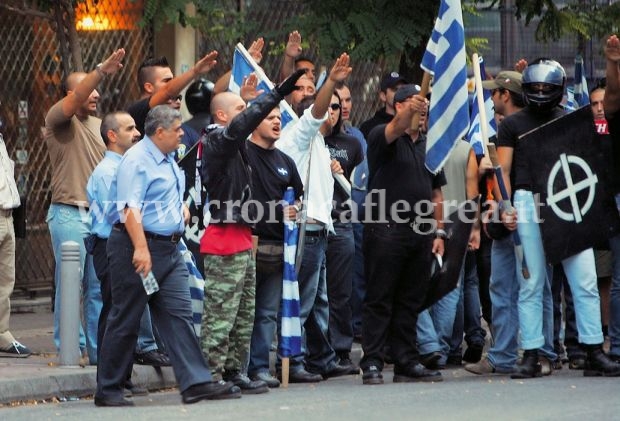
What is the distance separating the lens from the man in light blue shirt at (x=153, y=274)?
1037 cm

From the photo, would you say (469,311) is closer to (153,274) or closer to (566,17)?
(153,274)

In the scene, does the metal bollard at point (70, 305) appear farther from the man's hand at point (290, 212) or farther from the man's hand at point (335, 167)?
the man's hand at point (335, 167)

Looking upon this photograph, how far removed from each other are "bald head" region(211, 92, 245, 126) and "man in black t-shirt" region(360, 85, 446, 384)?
963 millimetres

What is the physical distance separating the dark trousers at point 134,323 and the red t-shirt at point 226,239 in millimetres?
511

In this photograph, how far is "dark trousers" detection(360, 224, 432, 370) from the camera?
38.3 ft

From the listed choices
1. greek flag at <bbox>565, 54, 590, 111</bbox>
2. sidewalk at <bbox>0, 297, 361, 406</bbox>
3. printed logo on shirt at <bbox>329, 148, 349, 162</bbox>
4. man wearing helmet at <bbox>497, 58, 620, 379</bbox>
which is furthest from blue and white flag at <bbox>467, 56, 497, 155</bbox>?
sidewalk at <bbox>0, 297, 361, 406</bbox>

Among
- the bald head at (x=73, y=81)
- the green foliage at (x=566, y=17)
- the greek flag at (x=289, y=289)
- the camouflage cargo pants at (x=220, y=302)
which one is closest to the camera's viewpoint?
the camouflage cargo pants at (x=220, y=302)

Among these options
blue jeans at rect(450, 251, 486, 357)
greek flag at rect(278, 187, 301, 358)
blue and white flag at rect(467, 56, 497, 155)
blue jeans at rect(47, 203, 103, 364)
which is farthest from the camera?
blue and white flag at rect(467, 56, 497, 155)

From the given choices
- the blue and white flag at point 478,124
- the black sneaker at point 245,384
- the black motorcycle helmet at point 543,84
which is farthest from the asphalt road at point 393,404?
the blue and white flag at point 478,124

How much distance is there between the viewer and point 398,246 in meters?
11.7

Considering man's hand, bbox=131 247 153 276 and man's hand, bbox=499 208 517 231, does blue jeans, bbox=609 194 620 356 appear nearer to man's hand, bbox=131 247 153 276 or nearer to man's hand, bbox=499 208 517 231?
man's hand, bbox=499 208 517 231

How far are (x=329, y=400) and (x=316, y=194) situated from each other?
2026mm

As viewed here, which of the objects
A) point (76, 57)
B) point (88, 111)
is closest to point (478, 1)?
point (76, 57)

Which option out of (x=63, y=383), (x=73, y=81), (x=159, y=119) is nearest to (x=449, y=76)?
(x=159, y=119)
